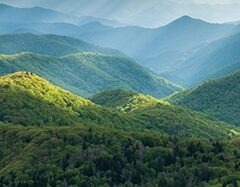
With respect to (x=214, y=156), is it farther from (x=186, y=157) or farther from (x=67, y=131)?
(x=67, y=131)

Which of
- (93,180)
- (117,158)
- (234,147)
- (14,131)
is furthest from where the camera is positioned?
(14,131)

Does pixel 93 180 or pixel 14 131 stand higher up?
pixel 14 131

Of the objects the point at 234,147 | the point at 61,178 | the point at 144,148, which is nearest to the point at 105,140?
the point at 144,148

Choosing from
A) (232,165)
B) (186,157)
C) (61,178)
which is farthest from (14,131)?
(232,165)

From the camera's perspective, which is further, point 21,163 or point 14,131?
point 14,131

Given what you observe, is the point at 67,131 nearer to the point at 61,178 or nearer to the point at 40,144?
the point at 40,144

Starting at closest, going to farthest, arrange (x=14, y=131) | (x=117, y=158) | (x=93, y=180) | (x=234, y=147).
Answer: (x=93, y=180) → (x=117, y=158) → (x=234, y=147) → (x=14, y=131)
